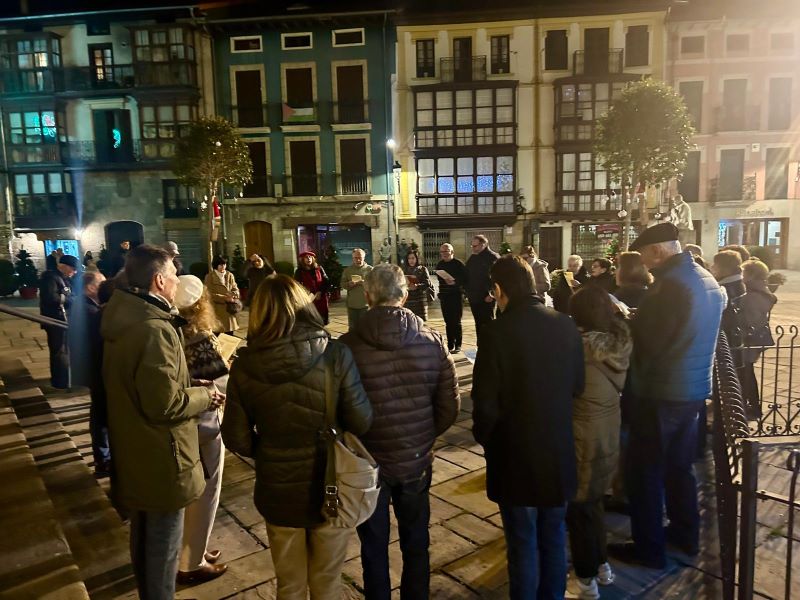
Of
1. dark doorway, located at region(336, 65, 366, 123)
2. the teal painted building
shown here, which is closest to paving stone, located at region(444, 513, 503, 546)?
the teal painted building

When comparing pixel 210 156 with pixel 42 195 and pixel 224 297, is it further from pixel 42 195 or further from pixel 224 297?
pixel 224 297

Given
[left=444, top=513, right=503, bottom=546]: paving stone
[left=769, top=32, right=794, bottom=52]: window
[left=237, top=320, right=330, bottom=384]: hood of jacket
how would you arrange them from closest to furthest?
[left=237, top=320, right=330, bottom=384]: hood of jacket → [left=444, top=513, right=503, bottom=546]: paving stone → [left=769, top=32, right=794, bottom=52]: window

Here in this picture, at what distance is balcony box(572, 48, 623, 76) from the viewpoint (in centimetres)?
2433

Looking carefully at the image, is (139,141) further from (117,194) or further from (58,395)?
(58,395)

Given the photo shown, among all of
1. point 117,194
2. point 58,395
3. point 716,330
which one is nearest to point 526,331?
point 716,330

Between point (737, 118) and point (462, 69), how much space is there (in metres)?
13.0

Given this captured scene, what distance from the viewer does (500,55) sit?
24.7 meters

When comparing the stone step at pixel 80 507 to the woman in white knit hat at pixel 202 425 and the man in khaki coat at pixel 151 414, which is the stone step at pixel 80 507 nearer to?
the woman in white knit hat at pixel 202 425

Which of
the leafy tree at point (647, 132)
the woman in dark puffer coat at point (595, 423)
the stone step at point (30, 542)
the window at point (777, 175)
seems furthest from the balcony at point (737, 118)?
the stone step at point (30, 542)

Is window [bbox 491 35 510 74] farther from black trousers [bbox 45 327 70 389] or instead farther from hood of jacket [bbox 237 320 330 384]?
hood of jacket [bbox 237 320 330 384]

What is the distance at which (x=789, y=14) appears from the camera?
970 inches

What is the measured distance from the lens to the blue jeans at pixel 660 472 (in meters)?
3.14

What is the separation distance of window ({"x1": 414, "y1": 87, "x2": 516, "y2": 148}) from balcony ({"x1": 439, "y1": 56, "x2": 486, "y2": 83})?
0.55 m

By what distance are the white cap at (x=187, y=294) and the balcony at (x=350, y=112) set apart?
22.6 metres
